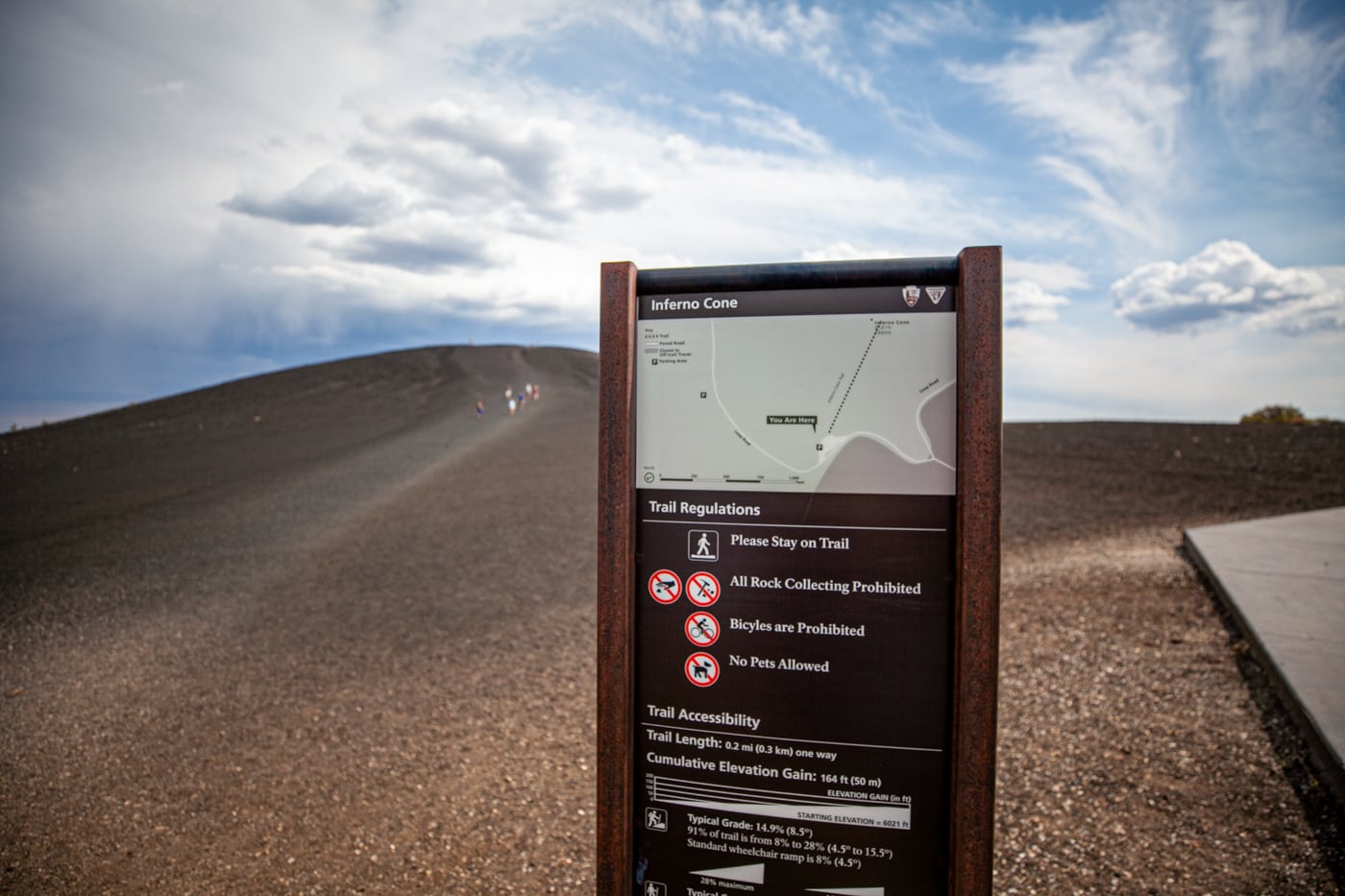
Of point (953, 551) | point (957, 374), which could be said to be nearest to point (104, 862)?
point (953, 551)

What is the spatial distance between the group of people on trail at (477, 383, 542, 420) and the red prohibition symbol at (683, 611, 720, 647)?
23652 mm

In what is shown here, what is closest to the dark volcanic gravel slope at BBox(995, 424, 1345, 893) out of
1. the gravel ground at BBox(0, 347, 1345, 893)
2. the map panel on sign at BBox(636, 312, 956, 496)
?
the gravel ground at BBox(0, 347, 1345, 893)

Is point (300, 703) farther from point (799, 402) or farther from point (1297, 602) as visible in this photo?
point (1297, 602)

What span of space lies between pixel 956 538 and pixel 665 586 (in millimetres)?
872

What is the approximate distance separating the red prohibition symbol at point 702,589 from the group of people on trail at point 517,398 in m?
23.6

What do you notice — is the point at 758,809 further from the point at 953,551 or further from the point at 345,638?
the point at 345,638

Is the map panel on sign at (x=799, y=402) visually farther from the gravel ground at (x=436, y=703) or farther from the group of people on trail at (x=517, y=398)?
the group of people on trail at (x=517, y=398)

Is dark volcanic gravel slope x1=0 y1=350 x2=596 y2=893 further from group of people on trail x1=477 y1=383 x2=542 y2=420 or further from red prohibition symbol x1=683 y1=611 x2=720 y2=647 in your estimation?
group of people on trail x1=477 y1=383 x2=542 y2=420

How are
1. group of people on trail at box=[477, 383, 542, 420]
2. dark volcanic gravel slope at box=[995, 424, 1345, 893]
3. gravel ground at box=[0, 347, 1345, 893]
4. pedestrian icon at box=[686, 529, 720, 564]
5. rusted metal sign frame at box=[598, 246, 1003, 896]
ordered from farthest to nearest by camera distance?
group of people on trail at box=[477, 383, 542, 420]
gravel ground at box=[0, 347, 1345, 893]
dark volcanic gravel slope at box=[995, 424, 1345, 893]
pedestrian icon at box=[686, 529, 720, 564]
rusted metal sign frame at box=[598, 246, 1003, 896]

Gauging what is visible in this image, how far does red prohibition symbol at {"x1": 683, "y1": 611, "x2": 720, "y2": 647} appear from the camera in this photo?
88.8 inches

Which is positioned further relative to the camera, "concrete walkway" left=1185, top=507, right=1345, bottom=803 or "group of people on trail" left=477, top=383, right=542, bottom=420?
"group of people on trail" left=477, top=383, right=542, bottom=420

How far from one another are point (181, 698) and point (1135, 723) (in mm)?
6484

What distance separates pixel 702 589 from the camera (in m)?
2.26

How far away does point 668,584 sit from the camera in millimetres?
2287
